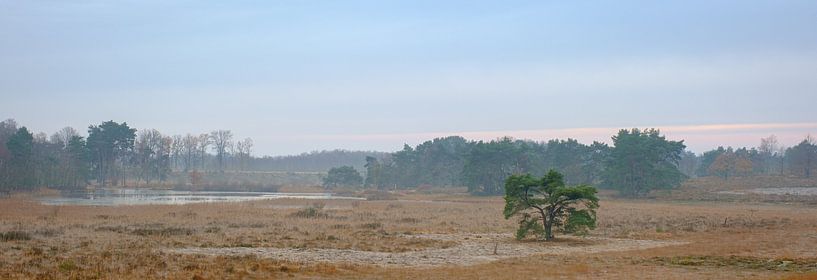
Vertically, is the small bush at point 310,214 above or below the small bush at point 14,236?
below

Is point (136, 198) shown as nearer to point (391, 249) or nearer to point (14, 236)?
point (14, 236)

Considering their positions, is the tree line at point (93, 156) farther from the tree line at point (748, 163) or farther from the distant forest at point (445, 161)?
the tree line at point (748, 163)

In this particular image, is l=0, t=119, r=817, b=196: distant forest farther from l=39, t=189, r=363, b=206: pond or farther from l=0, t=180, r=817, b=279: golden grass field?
l=0, t=180, r=817, b=279: golden grass field

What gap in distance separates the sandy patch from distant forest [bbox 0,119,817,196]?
176ft

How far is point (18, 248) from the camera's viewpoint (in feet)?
85.5

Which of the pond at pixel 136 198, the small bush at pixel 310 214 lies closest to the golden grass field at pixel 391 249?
the small bush at pixel 310 214

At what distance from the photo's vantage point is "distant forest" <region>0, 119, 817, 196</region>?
8488 cm

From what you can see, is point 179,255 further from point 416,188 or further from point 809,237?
point 416,188

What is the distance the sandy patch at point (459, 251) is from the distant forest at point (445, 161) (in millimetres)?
53789

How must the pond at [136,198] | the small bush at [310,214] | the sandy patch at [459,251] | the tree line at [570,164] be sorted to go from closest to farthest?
the sandy patch at [459,251], the small bush at [310,214], the pond at [136,198], the tree line at [570,164]

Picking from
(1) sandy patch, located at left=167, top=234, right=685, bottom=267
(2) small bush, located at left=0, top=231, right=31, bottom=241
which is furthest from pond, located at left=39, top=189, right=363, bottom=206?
(1) sandy patch, located at left=167, top=234, right=685, bottom=267

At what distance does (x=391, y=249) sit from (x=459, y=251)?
2.69m

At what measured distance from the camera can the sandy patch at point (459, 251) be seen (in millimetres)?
24562

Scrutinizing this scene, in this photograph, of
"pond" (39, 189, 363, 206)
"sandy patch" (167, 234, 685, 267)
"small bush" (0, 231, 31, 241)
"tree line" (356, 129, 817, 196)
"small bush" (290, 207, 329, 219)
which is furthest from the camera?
"tree line" (356, 129, 817, 196)
